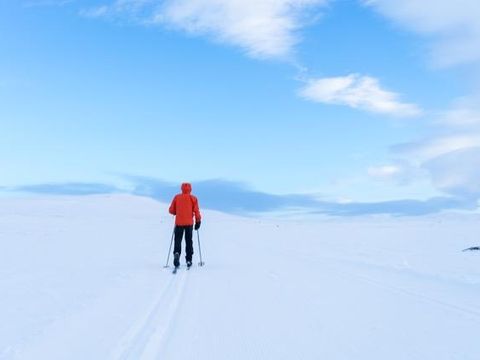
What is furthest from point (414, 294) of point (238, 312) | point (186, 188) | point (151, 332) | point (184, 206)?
point (186, 188)

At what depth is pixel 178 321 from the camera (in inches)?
230

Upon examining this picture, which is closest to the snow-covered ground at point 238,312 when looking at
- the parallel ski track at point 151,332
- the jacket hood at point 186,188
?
the parallel ski track at point 151,332

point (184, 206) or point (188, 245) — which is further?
point (184, 206)

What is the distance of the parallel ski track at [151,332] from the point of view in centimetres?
450

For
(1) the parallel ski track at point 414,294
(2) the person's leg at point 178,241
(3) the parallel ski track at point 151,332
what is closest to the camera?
(3) the parallel ski track at point 151,332

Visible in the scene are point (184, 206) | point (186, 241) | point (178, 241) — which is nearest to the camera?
point (178, 241)

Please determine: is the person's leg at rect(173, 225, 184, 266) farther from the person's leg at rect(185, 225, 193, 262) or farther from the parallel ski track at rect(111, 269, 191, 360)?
the parallel ski track at rect(111, 269, 191, 360)

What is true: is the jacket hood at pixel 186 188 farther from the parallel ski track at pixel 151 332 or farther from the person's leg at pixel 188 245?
the parallel ski track at pixel 151 332

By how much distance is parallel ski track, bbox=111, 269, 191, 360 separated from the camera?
14.8 ft

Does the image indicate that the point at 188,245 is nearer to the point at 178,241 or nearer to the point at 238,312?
the point at 178,241

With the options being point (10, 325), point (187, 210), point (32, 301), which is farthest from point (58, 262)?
point (10, 325)

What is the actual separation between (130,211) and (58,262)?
6579cm

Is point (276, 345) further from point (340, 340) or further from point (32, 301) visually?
point (32, 301)

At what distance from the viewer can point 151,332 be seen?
17.3 ft
